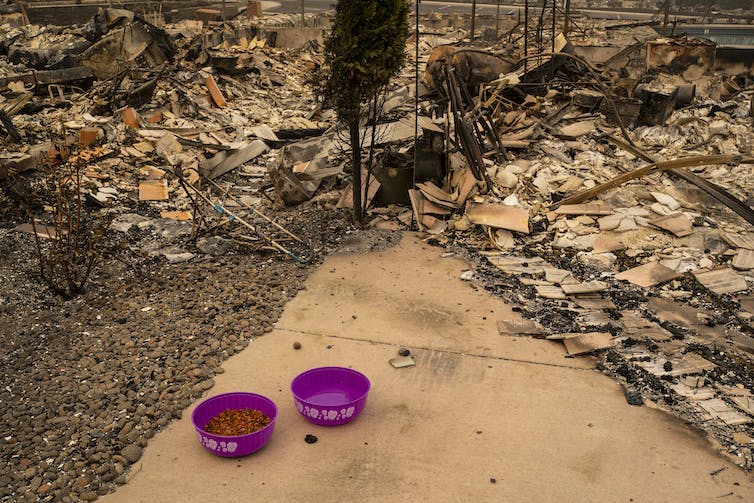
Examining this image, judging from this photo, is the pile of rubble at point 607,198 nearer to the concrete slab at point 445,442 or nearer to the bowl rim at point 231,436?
the concrete slab at point 445,442

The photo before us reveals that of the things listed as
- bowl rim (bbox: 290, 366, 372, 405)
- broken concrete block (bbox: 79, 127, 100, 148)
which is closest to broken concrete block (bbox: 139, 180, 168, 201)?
broken concrete block (bbox: 79, 127, 100, 148)

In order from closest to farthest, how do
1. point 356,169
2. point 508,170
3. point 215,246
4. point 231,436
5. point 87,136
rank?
point 231,436
point 215,246
point 356,169
point 508,170
point 87,136

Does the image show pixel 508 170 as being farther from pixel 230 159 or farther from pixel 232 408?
pixel 232 408

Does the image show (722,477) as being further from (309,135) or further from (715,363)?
(309,135)

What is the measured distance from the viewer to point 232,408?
4.56 meters

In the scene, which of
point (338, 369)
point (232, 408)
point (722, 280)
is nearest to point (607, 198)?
point (722, 280)

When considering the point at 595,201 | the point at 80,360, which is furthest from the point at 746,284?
the point at 80,360

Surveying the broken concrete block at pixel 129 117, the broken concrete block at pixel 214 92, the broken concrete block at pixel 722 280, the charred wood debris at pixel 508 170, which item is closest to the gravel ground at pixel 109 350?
the charred wood debris at pixel 508 170

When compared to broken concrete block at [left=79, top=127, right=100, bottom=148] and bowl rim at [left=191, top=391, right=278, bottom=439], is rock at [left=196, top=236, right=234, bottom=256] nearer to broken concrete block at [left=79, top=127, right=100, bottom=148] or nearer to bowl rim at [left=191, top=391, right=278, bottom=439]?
bowl rim at [left=191, top=391, right=278, bottom=439]

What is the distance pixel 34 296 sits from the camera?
19.5ft

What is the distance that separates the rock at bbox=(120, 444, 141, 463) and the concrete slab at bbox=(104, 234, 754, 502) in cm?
5

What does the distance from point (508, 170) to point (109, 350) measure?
5.56 meters

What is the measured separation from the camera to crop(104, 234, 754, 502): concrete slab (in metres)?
3.97

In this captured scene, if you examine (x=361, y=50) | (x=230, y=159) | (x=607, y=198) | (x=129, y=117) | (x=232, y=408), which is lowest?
(x=232, y=408)
